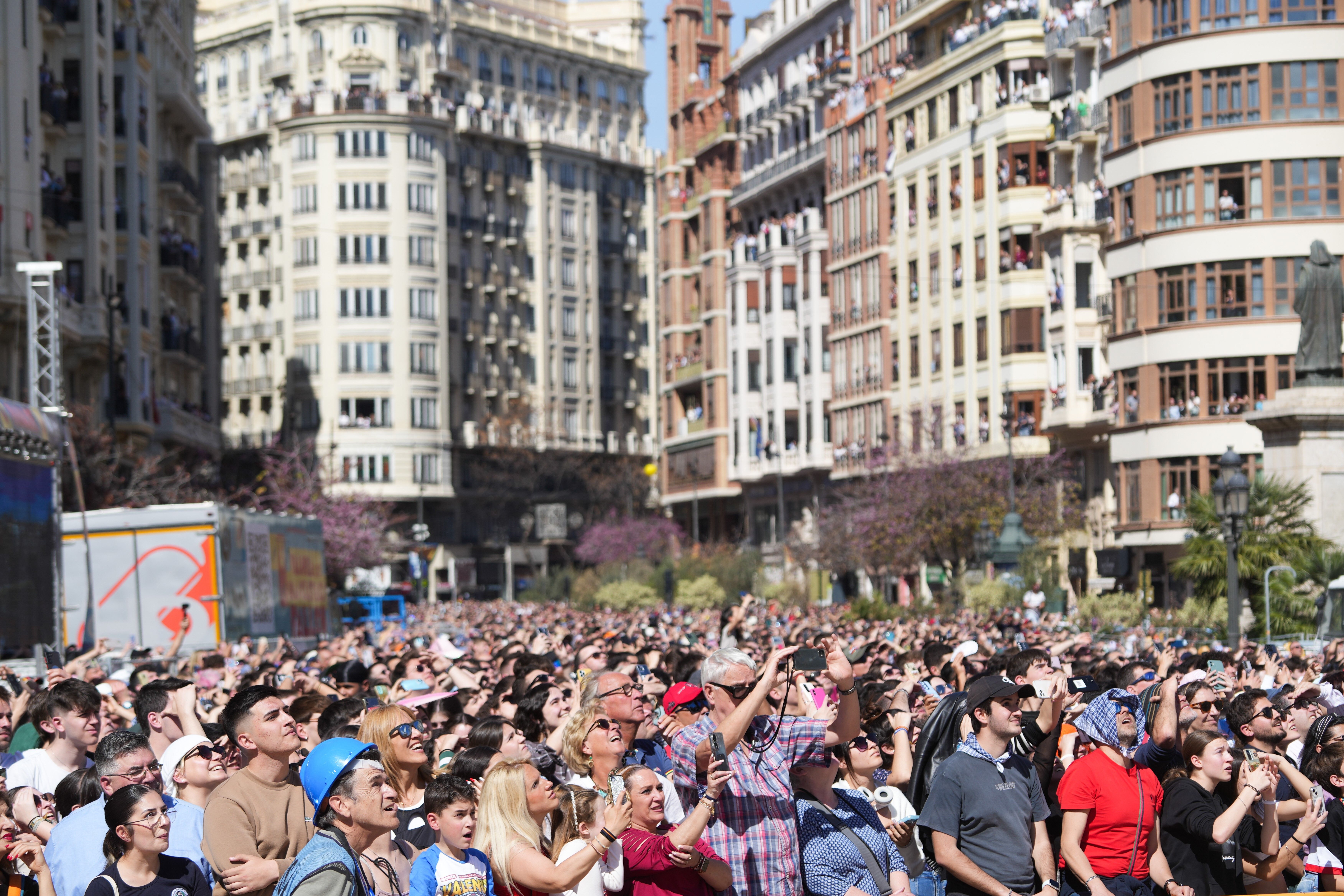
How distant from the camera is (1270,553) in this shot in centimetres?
3152

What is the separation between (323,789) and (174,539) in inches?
859

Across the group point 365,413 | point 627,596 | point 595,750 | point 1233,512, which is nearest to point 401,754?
point 595,750

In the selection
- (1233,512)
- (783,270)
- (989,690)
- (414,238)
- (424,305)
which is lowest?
(989,690)

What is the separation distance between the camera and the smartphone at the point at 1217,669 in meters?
13.3

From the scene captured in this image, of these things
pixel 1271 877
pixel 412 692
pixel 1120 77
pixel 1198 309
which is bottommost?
pixel 1271 877

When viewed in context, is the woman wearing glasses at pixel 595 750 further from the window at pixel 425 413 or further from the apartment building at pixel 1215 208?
the window at pixel 425 413

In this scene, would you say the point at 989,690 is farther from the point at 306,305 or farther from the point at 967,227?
the point at 306,305

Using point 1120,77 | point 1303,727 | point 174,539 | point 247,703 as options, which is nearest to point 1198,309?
point 1120,77

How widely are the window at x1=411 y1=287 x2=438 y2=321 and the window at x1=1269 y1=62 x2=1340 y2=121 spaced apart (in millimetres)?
61803

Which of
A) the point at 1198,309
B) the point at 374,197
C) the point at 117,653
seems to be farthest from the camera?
the point at 374,197

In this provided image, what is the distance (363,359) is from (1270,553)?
80796 millimetres

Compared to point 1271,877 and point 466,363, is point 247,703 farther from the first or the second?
point 466,363

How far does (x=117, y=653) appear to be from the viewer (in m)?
25.0

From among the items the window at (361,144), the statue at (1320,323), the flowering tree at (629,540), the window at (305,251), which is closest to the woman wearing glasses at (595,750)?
the statue at (1320,323)
